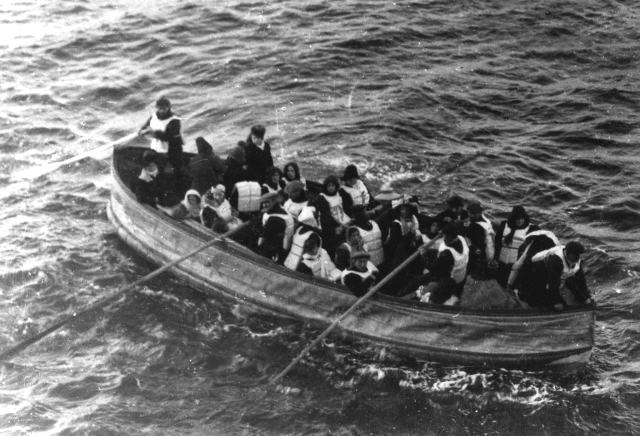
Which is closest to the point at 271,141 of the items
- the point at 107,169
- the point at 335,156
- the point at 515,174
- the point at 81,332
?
the point at 335,156

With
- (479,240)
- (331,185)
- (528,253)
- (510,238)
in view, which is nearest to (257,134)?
(331,185)

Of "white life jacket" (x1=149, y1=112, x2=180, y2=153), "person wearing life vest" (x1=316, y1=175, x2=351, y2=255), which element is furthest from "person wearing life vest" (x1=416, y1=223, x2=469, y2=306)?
"white life jacket" (x1=149, y1=112, x2=180, y2=153)

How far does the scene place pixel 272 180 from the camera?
16.0 m

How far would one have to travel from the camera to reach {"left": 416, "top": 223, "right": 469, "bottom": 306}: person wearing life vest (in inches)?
524

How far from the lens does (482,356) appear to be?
44.2ft

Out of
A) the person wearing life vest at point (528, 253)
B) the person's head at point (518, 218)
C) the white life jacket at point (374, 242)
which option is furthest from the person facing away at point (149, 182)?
the person wearing life vest at point (528, 253)

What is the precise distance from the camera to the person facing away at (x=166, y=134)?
16.6 m

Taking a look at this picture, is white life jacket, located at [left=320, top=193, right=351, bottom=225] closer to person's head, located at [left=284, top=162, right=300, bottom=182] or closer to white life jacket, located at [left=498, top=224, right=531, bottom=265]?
person's head, located at [left=284, top=162, right=300, bottom=182]

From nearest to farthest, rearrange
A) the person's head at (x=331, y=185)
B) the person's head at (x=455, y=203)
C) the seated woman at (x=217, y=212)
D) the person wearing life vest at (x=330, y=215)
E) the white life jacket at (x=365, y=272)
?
the white life jacket at (x=365, y=272) → the person's head at (x=455, y=203) → the person's head at (x=331, y=185) → the person wearing life vest at (x=330, y=215) → the seated woman at (x=217, y=212)

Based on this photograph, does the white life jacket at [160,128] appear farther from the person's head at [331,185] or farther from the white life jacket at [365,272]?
the white life jacket at [365,272]

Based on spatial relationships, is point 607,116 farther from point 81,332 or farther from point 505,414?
point 81,332

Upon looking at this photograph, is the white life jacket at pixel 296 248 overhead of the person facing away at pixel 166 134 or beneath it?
beneath

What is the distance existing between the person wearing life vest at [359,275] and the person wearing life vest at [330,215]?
1.77m

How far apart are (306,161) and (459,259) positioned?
28.0 feet
